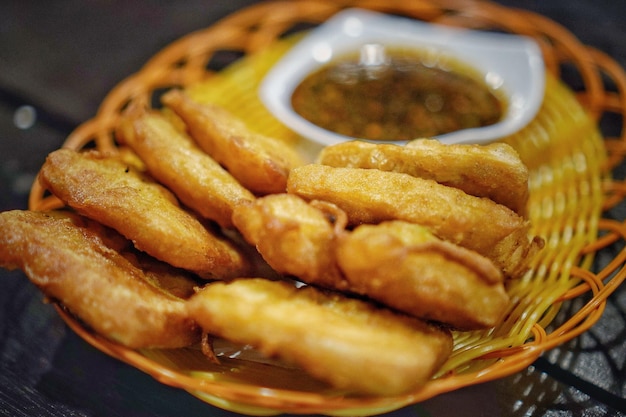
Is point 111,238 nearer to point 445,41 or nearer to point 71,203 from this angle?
point 71,203

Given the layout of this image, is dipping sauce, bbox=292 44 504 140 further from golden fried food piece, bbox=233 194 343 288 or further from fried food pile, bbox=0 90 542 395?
golden fried food piece, bbox=233 194 343 288

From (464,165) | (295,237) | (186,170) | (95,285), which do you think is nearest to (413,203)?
(464,165)

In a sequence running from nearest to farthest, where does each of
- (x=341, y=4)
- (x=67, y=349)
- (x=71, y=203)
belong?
(x=71, y=203), (x=67, y=349), (x=341, y=4)

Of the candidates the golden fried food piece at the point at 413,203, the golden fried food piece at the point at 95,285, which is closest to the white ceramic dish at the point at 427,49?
the golden fried food piece at the point at 413,203

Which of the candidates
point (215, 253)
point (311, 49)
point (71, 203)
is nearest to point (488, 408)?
point (215, 253)

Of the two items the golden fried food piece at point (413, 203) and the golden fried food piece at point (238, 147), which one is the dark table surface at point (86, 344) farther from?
the golden fried food piece at point (238, 147)
